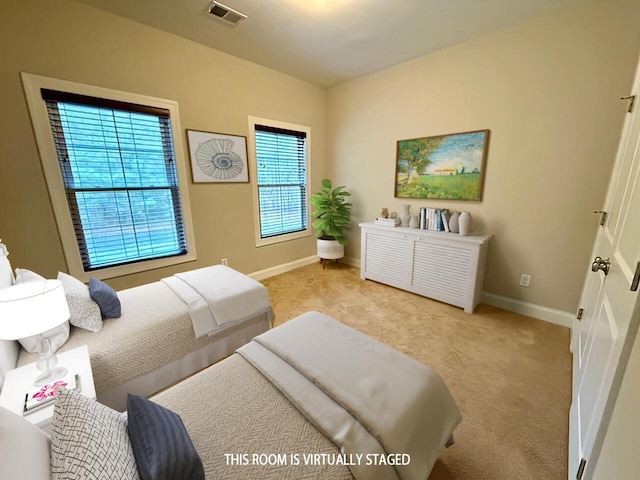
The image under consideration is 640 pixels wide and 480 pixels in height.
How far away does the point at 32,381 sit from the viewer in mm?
1064

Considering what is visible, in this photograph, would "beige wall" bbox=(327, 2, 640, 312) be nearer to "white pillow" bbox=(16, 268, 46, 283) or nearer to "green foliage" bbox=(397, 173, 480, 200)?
"green foliage" bbox=(397, 173, 480, 200)

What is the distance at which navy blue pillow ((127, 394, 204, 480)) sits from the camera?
65 centimetres

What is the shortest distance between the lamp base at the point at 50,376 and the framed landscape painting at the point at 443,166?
10.7 feet

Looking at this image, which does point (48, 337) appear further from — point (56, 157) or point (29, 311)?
point (56, 157)

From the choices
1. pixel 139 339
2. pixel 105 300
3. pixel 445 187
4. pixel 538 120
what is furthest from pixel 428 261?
pixel 105 300

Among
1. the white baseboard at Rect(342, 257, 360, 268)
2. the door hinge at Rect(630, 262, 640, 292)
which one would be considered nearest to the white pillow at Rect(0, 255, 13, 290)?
the door hinge at Rect(630, 262, 640, 292)

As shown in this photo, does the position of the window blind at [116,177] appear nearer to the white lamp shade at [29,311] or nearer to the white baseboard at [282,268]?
the white baseboard at [282,268]

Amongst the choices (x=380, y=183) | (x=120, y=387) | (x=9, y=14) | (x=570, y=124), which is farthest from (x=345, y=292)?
(x=9, y=14)

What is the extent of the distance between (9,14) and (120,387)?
263 cm

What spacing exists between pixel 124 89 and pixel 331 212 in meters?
2.56

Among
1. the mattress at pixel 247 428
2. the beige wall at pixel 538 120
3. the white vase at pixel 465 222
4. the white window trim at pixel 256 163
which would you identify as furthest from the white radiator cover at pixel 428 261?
the mattress at pixel 247 428

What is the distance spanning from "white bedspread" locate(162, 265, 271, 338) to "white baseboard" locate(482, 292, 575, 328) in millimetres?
2388

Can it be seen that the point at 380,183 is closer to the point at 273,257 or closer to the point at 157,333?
the point at 273,257

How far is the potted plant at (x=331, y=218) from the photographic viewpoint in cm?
368
